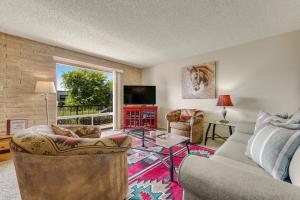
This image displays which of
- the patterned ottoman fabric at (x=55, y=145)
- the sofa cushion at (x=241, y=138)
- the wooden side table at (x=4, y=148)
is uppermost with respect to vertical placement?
the patterned ottoman fabric at (x=55, y=145)

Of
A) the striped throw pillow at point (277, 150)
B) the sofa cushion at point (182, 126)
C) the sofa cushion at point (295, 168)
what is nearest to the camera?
the sofa cushion at point (295, 168)

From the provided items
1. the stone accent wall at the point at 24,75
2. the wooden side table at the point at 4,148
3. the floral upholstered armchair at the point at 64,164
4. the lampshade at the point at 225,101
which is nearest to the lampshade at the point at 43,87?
the stone accent wall at the point at 24,75

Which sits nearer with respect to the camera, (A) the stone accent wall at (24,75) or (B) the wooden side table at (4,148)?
(B) the wooden side table at (4,148)

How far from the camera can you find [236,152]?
5.05 ft

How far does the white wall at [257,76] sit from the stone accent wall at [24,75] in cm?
343

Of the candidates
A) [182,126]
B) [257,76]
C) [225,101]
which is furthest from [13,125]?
[257,76]

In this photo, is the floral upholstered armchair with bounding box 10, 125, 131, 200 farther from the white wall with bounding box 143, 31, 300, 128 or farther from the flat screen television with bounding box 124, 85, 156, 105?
the flat screen television with bounding box 124, 85, 156, 105

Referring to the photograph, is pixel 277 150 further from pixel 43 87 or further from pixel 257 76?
pixel 43 87

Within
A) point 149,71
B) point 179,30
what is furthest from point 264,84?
point 149,71

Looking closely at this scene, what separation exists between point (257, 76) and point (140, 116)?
306 cm

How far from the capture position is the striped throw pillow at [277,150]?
0.95 m

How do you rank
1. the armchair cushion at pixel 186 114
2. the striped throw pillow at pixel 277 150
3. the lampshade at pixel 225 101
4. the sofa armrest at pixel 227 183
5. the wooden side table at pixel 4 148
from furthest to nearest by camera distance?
the armchair cushion at pixel 186 114 → the lampshade at pixel 225 101 → the wooden side table at pixel 4 148 → the striped throw pillow at pixel 277 150 → the sofa armrest at pixel 227 183

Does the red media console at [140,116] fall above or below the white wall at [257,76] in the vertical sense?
below

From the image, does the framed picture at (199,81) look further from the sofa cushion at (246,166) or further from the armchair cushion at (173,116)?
the sofa cushion at (246,166)
